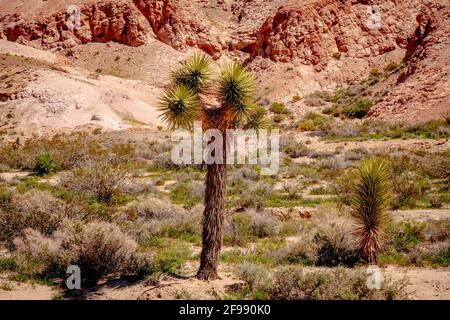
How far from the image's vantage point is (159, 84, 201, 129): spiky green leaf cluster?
23.4 feet

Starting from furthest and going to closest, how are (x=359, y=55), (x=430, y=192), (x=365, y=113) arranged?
1. (x=359, y=55)
2. (x=365, y=113)
3. (x=430, y=192)

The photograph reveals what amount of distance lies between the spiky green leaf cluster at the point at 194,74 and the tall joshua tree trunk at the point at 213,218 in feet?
4.72

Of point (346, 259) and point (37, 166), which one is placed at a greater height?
point (37, 166)

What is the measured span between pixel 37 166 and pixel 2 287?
1351 centimetres

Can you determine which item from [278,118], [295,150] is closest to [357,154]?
[295,150]

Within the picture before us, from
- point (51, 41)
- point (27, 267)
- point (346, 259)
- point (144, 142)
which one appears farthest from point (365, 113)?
point (51, 41)

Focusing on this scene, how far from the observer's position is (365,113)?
33.8 meters

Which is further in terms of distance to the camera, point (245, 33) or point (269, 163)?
point (245, 33)

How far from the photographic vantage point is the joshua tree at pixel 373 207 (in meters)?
8.13

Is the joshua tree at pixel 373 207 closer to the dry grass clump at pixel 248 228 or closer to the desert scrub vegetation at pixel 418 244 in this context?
the desert scrub vegetation at pixel 418 244

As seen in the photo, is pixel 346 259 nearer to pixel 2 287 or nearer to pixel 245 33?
pixel 2 287

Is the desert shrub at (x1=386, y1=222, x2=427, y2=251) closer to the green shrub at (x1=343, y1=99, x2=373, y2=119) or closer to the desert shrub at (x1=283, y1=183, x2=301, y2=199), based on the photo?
the desert shrub at (x1=283, y1=183, x2=301, y2=199)

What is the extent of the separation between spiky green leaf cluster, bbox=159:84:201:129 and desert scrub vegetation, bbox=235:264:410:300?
2884mm

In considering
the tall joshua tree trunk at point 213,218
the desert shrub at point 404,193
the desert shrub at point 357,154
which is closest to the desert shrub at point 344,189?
the desert shrub at point 404,193
